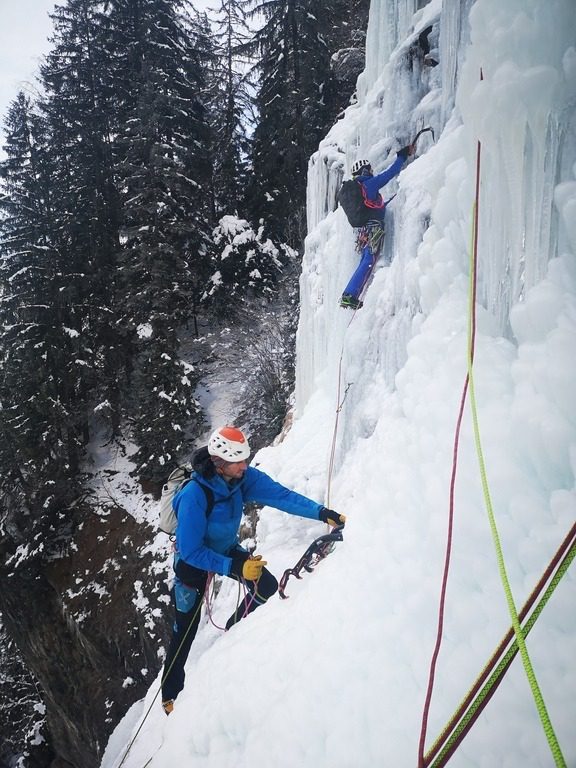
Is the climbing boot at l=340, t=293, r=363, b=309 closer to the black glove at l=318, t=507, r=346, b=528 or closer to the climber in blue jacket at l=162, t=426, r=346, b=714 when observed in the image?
the climber in blue jacket at l=162, t=426, r=346, b=714

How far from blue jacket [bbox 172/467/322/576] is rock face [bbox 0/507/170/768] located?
7.05 meters

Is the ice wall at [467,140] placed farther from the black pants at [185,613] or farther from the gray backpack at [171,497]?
the black pants at [185,613]

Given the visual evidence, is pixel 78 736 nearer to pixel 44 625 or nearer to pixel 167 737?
pixel 44 625

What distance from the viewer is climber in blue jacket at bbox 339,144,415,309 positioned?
13.3 feet

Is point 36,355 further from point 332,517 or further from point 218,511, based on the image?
point 332,517

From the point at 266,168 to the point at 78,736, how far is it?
1633cm

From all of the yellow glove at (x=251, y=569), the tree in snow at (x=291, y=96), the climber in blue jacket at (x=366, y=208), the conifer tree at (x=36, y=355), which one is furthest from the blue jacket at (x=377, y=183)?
the conifer tree at (x=36, y=355)

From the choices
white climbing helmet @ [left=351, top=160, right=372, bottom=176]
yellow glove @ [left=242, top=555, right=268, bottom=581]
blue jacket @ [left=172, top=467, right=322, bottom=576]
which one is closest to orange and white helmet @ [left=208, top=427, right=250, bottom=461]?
blue jacket @ [left=172, top=467, right=322, bottom=576]

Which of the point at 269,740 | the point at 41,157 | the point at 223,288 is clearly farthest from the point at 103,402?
the point at 269,740

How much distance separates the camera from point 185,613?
127 inches

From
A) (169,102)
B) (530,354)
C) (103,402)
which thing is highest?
(169,102)

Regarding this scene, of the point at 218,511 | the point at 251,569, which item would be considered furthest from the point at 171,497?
the point at 251,569

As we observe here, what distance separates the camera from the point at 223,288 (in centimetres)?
1376

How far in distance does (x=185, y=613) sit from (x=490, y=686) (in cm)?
260
